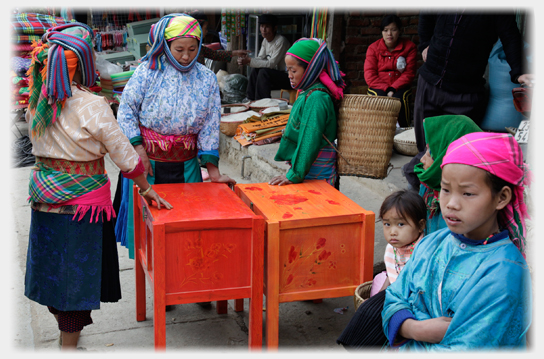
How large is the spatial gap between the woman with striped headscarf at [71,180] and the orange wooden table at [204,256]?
0.23 m

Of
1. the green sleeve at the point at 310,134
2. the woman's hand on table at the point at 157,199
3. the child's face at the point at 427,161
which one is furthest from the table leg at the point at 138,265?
the child's face at the point at 427,161

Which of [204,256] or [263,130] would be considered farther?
[263,130]

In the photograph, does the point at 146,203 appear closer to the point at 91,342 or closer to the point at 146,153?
the point at 146,153

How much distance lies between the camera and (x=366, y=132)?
10.1 feet

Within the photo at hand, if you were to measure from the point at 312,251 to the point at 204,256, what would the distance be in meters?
0.52

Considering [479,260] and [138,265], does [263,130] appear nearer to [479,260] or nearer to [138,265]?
[138,265]

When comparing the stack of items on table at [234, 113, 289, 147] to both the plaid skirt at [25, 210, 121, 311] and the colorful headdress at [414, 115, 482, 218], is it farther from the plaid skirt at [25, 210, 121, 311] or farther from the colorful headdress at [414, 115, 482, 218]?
the colorful headdress at [414, 115, 482, 218]

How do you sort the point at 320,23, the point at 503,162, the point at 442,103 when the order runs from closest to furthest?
the point at 503,162
the point at 442,103
the point at 320,23

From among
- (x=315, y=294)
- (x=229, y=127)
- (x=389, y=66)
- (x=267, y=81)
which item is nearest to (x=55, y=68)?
(x=315, y=294)

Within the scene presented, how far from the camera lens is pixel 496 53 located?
3686mm

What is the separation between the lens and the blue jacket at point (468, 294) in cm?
148

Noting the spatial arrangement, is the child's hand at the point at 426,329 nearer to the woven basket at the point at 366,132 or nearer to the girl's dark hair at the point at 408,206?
the girl's dark hair at the point at 408,206

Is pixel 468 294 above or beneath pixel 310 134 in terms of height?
beneath

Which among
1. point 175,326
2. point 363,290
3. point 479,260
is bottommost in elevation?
point 175,326
